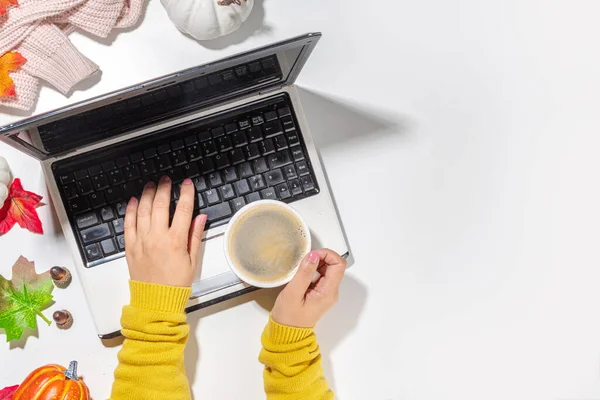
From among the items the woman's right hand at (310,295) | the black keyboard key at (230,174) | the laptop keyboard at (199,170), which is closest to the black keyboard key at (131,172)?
the laptop keyboard at (199,170)

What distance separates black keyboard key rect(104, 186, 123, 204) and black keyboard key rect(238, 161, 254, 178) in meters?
0.15

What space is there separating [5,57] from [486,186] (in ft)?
2.10

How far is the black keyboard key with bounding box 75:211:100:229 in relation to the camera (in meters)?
0.66

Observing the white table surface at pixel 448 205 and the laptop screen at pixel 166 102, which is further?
the white table surface at pixel 448 205

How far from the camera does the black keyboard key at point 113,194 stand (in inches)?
26.2

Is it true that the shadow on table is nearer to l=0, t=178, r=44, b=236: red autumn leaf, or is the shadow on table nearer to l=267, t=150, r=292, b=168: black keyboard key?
l=267, t=150, r=292, b=168: black keyboard key

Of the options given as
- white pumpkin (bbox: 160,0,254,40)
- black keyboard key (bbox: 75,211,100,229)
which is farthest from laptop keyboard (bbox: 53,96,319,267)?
A: white pumpkin (bbox: 160,0,254,40)

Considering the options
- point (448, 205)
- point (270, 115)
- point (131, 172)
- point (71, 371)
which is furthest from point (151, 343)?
point (448, 205)

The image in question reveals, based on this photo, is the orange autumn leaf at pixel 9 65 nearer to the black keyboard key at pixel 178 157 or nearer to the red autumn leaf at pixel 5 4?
the red autumn leaf at pixel 5 4

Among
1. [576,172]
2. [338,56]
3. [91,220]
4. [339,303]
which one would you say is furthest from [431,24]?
[91,220]

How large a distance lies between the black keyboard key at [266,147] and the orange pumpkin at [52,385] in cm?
34

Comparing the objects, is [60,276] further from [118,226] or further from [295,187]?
[295,187]

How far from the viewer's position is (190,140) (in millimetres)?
669

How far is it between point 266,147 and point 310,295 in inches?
7.4
